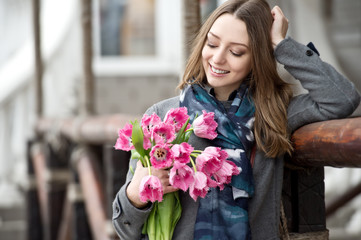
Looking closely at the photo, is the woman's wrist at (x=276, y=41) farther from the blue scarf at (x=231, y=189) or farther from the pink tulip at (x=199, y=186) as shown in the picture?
the pink tulip at (x=199, y=186)

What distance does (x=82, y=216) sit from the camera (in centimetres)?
325

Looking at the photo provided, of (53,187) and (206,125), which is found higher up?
(206,125)

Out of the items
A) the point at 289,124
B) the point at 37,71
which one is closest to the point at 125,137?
the point at 289,124

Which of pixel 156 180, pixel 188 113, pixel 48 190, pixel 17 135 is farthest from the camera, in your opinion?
pixel 17 135

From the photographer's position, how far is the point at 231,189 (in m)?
1.42

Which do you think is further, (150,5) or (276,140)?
(150,5)

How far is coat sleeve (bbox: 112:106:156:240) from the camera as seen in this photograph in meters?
1.43

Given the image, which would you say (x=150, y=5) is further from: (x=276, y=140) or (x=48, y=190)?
(x=276, y=140)

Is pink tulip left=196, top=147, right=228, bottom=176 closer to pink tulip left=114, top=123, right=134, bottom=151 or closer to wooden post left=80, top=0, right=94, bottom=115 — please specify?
pink tulip left=114, top=123, right=134, bottom=151

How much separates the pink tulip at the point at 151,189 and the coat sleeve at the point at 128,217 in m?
0.07

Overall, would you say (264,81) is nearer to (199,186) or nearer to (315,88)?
(315,88)

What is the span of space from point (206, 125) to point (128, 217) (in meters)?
0.28

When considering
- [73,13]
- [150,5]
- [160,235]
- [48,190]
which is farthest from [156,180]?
[150,5]

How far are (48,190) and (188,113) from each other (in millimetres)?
3082
